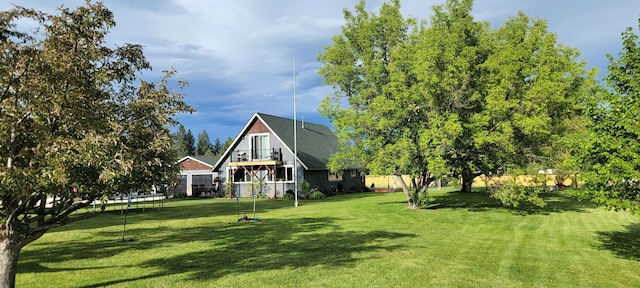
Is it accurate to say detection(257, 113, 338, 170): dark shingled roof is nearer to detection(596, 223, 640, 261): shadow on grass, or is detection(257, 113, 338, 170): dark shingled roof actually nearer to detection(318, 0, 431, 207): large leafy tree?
detection(318, 0, 431, 207): large leafy tree

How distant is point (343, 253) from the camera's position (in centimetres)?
1202

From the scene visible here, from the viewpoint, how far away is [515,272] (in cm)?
998

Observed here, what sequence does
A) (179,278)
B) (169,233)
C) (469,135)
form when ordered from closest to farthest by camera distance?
(179,278), (169,233), (469,135)

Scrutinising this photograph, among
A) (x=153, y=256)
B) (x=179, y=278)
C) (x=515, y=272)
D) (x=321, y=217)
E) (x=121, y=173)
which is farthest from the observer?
(x=321, y=217)

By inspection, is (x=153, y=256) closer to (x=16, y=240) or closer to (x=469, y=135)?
(x=16, y=240)

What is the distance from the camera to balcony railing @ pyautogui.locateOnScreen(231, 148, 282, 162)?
38.4 m

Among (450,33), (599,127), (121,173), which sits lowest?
(121,173)

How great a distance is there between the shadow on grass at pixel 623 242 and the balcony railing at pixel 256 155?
2716 cm

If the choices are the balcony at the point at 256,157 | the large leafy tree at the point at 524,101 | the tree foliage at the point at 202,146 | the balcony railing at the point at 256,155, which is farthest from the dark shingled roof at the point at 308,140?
the tree foliage at the point at 202,146

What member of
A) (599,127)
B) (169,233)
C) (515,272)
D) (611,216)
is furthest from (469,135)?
(169,233)

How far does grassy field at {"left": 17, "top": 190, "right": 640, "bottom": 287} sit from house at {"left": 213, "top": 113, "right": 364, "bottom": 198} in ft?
56.5

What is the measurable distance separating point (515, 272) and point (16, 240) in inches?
434

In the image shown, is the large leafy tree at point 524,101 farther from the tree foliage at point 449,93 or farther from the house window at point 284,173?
the house window at point 284,173

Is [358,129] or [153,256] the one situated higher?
[358,129]
